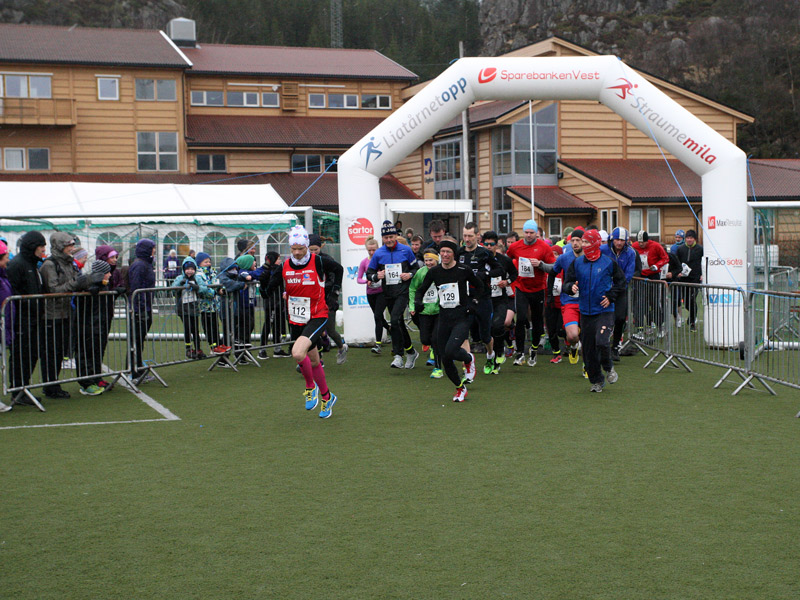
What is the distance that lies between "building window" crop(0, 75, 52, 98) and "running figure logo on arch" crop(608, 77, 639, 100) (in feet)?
91.5

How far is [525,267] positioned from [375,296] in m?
2.72

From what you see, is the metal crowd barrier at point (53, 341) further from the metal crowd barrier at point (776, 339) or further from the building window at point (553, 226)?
the building window at point (553, 226)

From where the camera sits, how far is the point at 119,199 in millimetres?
23859

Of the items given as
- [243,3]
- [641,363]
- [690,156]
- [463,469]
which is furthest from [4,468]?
[243,3]

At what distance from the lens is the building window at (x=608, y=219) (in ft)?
106

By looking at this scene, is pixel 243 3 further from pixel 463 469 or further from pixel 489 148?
pixel 463 469

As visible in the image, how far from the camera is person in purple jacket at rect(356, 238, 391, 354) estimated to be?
14250 mm

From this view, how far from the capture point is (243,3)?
90688 millimetres

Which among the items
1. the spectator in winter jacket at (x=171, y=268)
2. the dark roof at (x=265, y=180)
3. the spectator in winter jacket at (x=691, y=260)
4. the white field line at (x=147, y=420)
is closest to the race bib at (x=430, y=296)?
the white field line at (x=147, y=420)

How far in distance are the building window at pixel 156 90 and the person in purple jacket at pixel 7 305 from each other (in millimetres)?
28505

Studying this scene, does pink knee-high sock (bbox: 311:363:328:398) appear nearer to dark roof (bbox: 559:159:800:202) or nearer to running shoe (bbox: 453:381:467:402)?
running shoe (bbox: 453:381:467:402)

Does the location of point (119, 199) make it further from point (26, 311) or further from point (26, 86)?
point (26, 86)

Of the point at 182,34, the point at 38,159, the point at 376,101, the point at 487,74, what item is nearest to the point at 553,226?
the point at 376,101

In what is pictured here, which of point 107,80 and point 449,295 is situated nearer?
point 449,295
